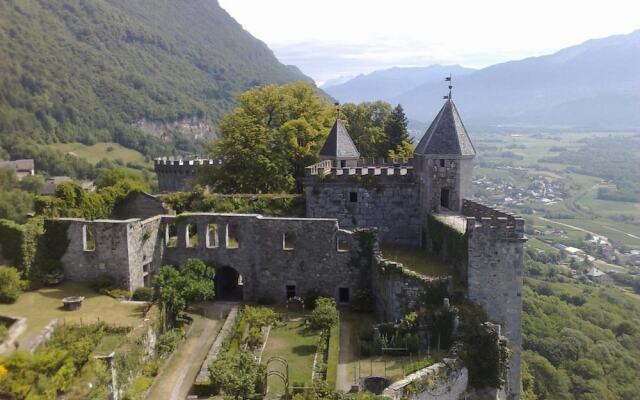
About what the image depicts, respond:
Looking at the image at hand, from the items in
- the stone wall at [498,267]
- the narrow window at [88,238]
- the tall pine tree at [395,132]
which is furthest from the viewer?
the tall pine tree at [395,132]

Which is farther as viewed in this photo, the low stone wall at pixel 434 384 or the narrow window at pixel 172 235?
the narrow window at pixel 172 235

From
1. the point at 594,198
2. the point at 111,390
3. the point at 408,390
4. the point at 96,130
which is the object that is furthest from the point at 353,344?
the point at 594,198

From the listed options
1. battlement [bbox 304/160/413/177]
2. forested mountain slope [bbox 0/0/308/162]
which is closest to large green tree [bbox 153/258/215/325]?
battlement [bbox 304/160/413/177]

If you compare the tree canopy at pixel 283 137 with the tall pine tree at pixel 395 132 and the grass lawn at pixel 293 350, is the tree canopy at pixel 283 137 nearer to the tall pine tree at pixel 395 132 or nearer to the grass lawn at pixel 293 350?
the tall pine tree at pixel 395 132

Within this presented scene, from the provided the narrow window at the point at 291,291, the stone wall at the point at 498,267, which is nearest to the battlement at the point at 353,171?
the narrow window at the point at 291,291

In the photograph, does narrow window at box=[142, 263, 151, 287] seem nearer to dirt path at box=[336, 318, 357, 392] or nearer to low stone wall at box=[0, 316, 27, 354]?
low stone wall at box=[0, 316, 27, 354]

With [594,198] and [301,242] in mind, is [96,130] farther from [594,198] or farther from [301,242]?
[594,198]
